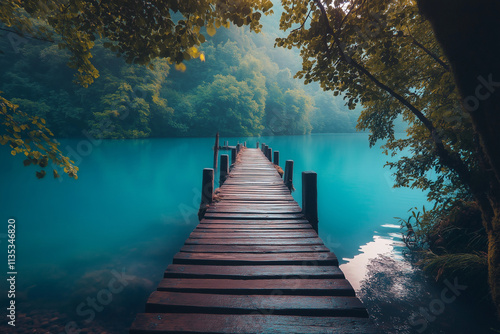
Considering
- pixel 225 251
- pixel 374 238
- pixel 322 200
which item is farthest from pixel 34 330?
pixel 322 200

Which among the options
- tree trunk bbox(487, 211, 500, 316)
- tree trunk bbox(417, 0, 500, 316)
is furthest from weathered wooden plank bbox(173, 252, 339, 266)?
tree trunk bbox(417, 0, 500, 316)

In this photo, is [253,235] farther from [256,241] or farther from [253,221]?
[253,221]

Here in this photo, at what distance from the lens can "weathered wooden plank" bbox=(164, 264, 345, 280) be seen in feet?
9.50

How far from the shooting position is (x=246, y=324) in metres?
2.21

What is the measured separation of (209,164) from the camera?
976 inches

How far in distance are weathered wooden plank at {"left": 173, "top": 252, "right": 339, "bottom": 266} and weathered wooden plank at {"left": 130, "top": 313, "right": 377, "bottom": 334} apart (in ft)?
3.13

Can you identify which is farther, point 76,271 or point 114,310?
point 76,271

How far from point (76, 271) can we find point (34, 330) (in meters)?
2.36

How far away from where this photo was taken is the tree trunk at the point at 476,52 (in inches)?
63.6

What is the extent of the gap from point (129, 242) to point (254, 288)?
7681 mm

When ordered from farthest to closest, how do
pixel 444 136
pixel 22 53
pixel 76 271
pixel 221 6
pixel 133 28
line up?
pixel 22 53 → pixel 76 271 → pixel 444 136 → pixel 133 28 → pixel 221 6

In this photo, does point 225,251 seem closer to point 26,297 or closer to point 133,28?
point 133,28

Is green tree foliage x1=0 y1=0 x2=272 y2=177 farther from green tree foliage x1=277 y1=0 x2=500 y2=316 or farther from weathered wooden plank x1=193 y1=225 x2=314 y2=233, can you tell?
weathered wooden plank x1=193 y1=225 x2=314 y2=233

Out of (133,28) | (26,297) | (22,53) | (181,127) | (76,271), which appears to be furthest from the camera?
(181,127)
